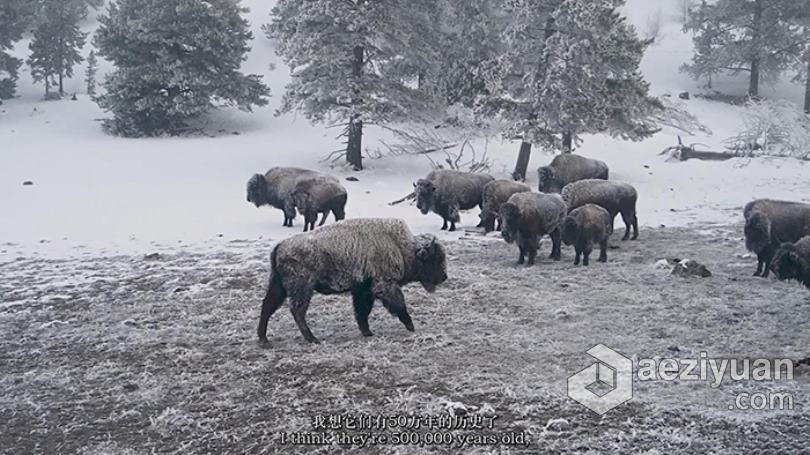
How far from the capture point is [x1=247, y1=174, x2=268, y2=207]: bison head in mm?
17094

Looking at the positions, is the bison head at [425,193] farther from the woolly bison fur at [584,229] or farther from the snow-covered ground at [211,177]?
the woolly bison fur at [584,229]

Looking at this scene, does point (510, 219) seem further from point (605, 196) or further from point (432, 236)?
→ point (432, 236)

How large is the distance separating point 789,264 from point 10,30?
41409 mm

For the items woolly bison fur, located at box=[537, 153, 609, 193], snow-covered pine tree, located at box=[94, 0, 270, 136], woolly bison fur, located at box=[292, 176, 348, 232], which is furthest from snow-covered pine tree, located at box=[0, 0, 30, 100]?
woolly bison fur, located at box=[537, 153, 609, 193]

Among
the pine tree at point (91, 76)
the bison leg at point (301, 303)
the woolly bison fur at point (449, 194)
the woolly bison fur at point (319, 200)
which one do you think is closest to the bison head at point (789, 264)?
the bison leg at point (301, 303)

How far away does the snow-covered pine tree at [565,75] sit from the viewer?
22.3 meters

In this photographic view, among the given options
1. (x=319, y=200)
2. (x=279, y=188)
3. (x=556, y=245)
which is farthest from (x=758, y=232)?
(x=279, y=188)

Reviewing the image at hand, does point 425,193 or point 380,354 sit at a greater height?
point 425,193

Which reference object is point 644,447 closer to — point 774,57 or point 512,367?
point 512,367

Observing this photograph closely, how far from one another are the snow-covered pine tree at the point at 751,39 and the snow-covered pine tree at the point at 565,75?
669 inches

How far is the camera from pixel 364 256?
26.3 feet

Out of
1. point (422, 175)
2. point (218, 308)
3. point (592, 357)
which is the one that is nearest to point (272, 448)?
point (592, 357)

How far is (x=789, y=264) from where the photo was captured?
9.48 m

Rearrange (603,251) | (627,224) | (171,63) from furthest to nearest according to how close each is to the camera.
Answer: (171,63) < (627,224) < (603,251)
